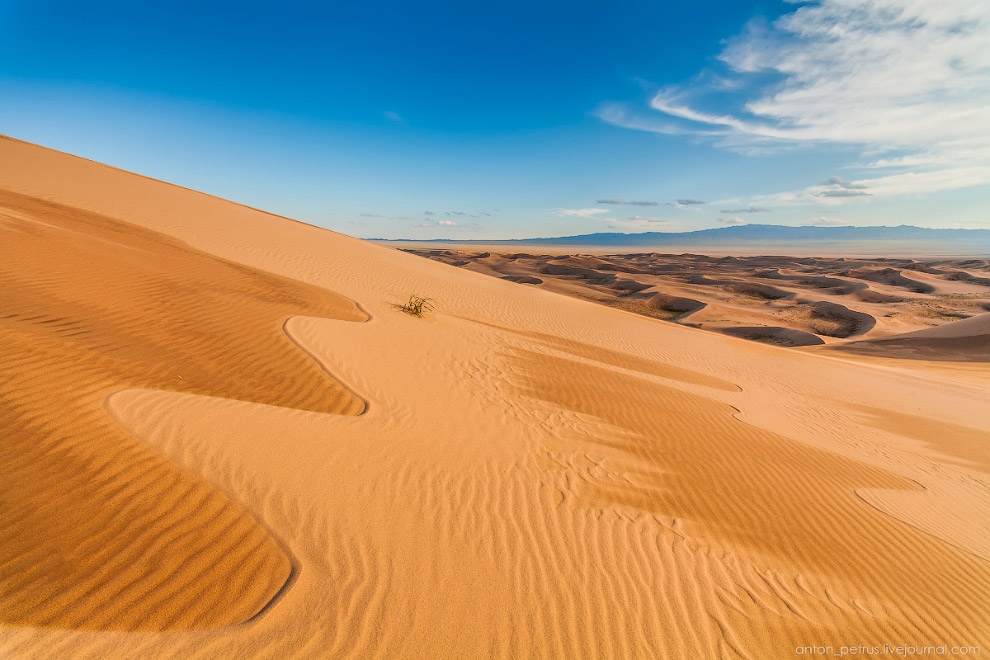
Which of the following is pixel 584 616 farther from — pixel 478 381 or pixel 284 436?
pixel 478 381

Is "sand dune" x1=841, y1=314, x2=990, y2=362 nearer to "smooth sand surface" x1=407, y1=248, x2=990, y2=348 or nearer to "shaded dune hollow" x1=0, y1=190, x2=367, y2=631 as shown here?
"smooth sand surface" x1=407, y1=248, x2=990, y2=348

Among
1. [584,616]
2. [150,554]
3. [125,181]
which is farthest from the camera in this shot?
[125,181]

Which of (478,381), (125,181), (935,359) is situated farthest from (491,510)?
(125,181)

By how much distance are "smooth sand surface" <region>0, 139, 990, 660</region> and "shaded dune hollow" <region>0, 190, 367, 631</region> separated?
0.8 inches

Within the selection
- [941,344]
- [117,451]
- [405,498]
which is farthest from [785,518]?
[941,344]

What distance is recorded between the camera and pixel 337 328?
29.5 ft

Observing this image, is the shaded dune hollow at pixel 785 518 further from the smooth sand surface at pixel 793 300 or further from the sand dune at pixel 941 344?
the smooth sand surface at pixel 793 300

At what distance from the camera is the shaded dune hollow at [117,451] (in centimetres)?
277

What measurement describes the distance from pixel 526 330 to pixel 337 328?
704 cm

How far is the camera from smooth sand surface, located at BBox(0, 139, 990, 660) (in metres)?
2.93

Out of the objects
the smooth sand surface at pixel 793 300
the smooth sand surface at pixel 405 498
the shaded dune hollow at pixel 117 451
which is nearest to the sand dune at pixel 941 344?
the smooth sand surface at pixel 793 300

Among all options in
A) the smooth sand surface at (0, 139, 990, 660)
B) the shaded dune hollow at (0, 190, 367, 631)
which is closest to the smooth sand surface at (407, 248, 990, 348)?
the smooth sand surface at (0, 139, 990, 660)

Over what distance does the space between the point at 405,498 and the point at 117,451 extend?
2506 millimetres

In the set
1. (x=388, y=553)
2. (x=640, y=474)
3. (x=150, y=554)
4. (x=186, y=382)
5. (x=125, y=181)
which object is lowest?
(x=640, y=474)
